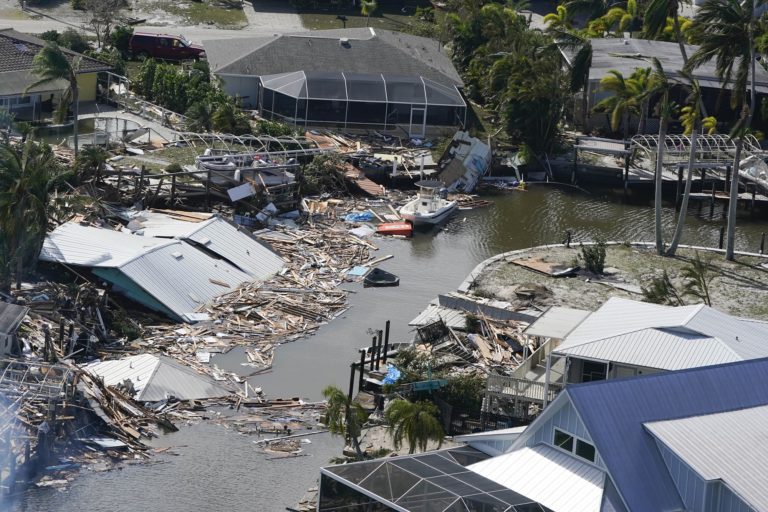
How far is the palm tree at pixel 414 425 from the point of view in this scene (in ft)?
111

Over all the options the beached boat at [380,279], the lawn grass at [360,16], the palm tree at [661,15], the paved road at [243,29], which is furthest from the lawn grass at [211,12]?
the beached boat at [380,279]

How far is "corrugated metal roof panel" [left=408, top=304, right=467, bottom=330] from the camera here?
42.9 meters

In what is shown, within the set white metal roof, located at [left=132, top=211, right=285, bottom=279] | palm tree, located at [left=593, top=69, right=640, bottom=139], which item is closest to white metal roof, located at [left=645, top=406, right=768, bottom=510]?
white metal roof, located at [left=132, top=211, right=285, bottom=279]

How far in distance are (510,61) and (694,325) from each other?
1298 inches

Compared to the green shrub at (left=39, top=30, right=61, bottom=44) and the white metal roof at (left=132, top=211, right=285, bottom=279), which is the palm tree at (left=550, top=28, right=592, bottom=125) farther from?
the green shrub at (left=39, top=30, right=61, bottom=44)

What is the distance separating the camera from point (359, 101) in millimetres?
65125

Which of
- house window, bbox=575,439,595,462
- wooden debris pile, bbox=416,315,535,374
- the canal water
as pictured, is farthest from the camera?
wooden debris pile, bbox=416,315,535,374

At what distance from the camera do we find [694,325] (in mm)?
36750

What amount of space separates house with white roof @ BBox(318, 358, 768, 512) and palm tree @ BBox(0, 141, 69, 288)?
16.1 metres

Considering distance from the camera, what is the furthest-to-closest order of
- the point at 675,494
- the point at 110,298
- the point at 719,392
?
the point at 110,298 < the point at 719,392 < the point at 675,494

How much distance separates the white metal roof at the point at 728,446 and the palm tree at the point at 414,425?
19.0 feet

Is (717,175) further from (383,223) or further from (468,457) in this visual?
(468,457)

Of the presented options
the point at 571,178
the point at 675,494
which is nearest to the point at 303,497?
the point at 675,494

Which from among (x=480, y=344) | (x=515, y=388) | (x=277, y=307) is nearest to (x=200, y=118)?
(x=277, y=307)
